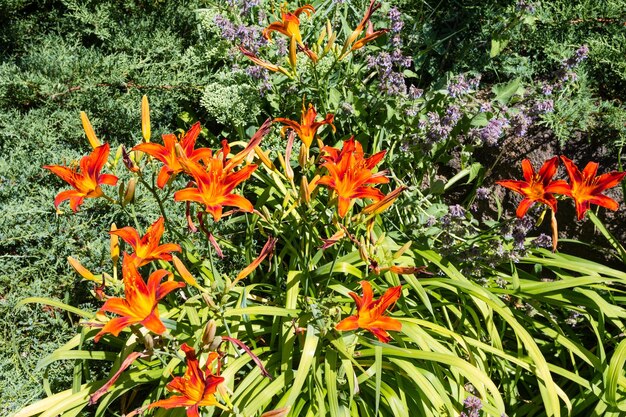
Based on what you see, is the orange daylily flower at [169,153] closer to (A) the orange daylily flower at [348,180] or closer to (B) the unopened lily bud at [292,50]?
(A) the orange daylily flower at [348,180]

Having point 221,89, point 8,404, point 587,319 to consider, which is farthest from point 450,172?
point 8,404

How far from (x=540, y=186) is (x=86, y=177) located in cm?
Answer: 131

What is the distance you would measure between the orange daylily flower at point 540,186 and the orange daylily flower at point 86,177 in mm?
1126

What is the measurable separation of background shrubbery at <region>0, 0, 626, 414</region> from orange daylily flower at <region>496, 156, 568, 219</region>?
33 cm

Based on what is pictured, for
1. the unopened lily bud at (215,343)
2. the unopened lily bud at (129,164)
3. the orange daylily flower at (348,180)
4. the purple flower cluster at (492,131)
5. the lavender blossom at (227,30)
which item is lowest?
the unopened lily bud at (215,343)

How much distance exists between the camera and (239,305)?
191 cm

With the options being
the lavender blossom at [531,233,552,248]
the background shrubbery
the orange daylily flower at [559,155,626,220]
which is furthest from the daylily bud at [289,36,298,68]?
the lavender blossom at [531,233,552,248]

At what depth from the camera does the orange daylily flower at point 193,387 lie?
1417 mm

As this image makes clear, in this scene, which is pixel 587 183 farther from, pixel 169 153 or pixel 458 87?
pixel 169 153

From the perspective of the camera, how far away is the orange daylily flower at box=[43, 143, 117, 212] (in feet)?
5.19

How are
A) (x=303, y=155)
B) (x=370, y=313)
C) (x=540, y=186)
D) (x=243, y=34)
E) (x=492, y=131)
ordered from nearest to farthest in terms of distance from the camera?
(x=370, y=313) → (x=540, y=186) → (x=303, y=155) → (x=492, y=131) → (x=243, y=34)

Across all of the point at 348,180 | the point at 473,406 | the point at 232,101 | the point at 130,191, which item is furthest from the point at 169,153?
the point at 473,406

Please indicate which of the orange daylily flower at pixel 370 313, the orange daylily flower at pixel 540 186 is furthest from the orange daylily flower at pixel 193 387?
the orange daylily flower at pixel 540 186

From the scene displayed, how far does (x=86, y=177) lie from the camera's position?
162 centimetres
